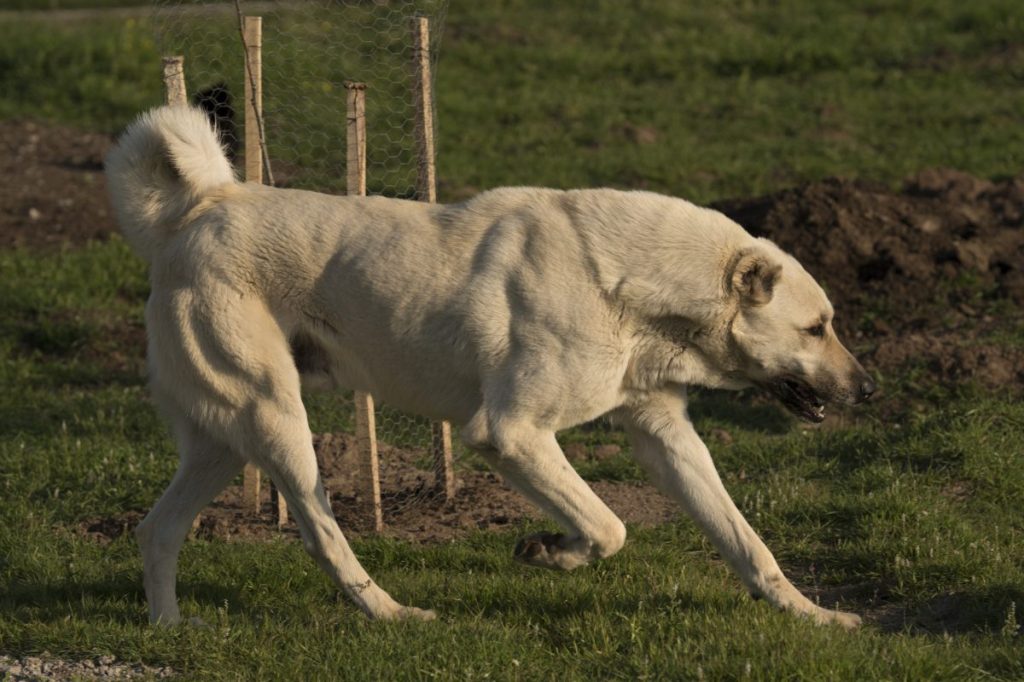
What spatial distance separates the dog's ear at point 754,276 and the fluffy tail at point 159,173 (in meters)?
2.15

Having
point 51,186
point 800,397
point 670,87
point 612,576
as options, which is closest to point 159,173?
point 612,576

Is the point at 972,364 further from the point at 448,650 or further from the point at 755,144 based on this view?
the point at 755,144

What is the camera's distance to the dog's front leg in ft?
19.1

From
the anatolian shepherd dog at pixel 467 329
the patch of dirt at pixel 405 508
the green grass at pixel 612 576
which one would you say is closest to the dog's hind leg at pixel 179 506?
the anatolian shepherd dog at pixel 467 329

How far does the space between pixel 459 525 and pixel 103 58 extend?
1168cm

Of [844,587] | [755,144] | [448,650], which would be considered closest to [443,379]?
[448,650]

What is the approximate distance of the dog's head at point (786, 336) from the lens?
19.4 ft

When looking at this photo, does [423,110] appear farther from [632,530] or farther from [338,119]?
[338,119]

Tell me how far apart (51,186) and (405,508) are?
7.80 m

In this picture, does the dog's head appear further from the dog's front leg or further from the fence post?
the fence post

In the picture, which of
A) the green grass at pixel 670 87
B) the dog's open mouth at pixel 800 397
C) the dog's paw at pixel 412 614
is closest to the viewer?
the dog's paw at pixel 412 614

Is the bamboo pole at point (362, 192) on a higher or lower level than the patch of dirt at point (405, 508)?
higher

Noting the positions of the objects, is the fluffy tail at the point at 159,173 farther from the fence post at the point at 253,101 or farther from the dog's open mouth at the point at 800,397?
the dog's open mouth at the point at 800,397

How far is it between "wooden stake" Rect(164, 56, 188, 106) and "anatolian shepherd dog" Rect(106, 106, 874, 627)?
121 centimetres
